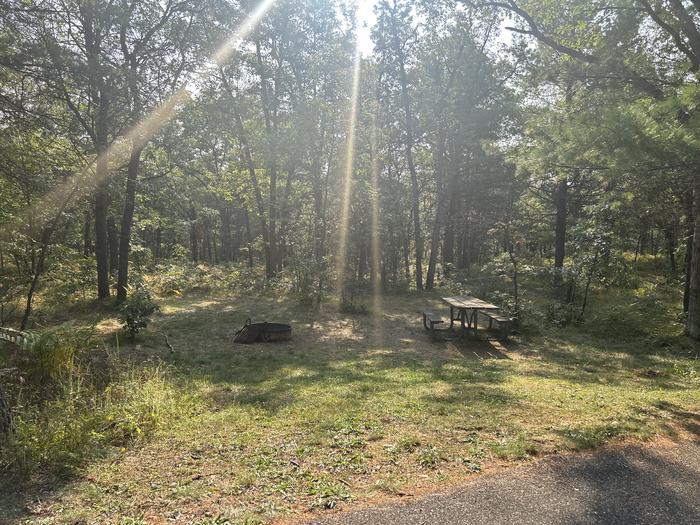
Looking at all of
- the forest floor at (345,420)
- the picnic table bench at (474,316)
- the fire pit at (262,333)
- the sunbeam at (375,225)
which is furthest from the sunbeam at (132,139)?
the picnic table bench at (474,316)

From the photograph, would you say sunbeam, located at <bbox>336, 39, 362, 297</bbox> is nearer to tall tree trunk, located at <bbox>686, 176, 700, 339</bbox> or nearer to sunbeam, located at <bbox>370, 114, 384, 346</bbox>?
sunbeam, located at <bbox>370, 114, 384, 346</bbox>

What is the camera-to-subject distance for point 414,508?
9.93 feet

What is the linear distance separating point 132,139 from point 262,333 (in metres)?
7.18

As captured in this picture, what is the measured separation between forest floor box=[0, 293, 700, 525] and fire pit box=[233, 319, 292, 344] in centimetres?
38

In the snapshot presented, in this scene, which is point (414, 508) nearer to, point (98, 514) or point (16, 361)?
point (98, 514)

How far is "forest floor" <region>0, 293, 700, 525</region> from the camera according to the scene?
10.3 feet

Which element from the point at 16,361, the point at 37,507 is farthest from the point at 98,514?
the point at 16,361

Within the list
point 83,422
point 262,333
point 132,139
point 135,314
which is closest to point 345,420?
point 83,422

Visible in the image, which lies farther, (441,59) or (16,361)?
(441,59)

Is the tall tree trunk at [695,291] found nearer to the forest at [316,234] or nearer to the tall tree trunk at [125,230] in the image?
the forest at [316,234]

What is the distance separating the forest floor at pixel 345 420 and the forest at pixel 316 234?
39 mm

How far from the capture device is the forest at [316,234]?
3998 mm

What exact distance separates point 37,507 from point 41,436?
962mm

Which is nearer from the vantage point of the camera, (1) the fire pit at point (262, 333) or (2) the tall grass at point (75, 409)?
(2) the tall grass at point (75, 409)
